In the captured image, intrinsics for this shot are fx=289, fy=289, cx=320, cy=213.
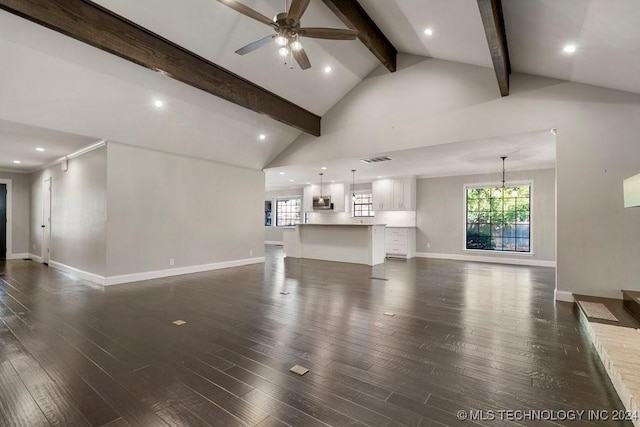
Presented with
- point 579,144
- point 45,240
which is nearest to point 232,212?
point 45,240

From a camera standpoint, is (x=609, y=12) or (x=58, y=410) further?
(x=609, y=12)

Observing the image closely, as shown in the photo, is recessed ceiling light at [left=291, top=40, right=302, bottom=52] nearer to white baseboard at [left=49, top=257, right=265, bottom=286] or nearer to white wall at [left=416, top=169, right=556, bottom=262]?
white baseboard at [left=49, top=257, right=265, bottom=286]

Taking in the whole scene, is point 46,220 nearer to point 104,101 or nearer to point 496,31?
point 104,101

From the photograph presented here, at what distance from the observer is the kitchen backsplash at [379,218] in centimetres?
932

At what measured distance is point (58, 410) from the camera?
68.3 inches

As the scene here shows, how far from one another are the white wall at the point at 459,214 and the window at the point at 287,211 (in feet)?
18.1

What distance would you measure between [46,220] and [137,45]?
6.33 m

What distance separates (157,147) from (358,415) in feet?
18.4

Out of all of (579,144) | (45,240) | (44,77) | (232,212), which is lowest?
(45,240)

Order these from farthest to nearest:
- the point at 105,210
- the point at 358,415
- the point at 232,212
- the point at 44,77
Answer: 1. the point at 232,212
2. the point at 105,210
3. the point at 44,77
4. the point at 358,415

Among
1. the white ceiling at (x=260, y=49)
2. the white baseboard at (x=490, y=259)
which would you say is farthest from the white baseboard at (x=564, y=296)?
the white ceiling at (x=260, y=49)

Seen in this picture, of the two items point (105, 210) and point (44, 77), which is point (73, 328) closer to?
point (105, 210)

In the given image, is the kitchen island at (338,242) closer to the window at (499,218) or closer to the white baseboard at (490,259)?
the white baseboard at (490,259)

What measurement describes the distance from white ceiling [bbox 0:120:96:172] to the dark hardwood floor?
253 centimetres
